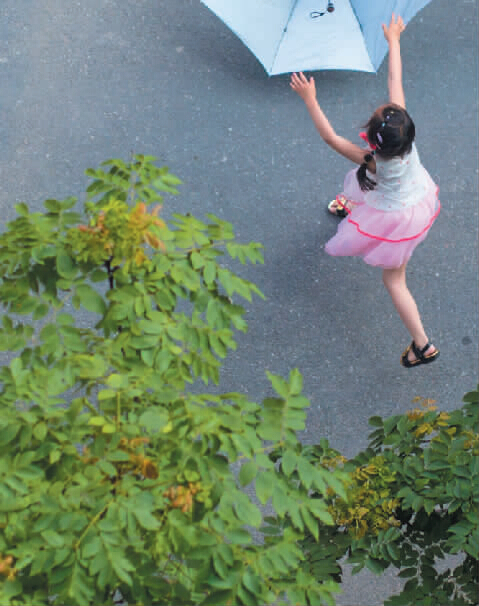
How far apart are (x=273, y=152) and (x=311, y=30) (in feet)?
2.47

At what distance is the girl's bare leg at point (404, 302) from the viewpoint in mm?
3812

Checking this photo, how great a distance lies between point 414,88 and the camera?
446 centimetres

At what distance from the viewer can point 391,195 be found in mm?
3332

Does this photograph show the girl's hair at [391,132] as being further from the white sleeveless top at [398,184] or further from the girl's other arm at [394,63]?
the girl's other arm at [394,63]

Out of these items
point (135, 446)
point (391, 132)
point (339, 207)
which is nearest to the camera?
point (135, 446)

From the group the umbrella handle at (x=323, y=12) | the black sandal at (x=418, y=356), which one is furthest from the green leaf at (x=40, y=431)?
the umbrella handle at (x=323, y=12)

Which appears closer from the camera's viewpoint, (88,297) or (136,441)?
(136,441)

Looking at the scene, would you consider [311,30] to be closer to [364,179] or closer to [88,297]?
[364,179]

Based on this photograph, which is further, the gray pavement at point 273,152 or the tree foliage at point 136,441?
the gray pavement at point 273,152

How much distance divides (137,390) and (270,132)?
2876 mm

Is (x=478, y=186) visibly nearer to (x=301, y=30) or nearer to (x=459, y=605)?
(x=301, y=30)

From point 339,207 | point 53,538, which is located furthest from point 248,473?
point 339,207

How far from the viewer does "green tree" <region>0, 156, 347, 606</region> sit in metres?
1.76

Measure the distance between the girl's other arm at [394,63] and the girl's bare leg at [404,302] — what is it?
0.91 metres
